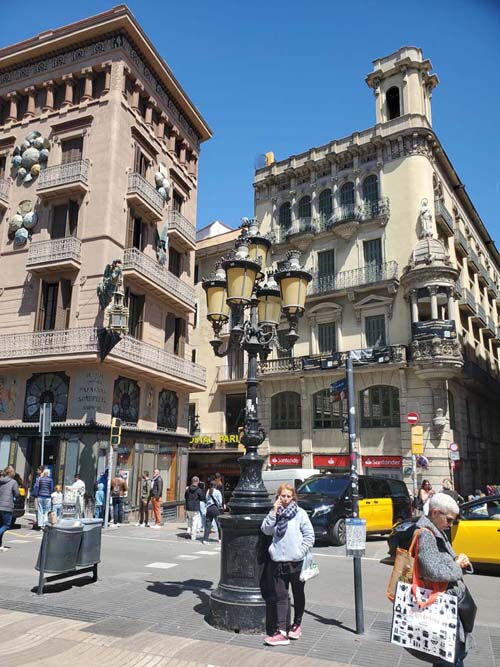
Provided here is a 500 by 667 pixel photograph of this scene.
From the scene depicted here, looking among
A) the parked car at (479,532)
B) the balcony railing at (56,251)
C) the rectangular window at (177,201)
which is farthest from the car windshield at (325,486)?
the rectangular window at (177,201)

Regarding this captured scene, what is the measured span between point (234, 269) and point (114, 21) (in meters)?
19.9

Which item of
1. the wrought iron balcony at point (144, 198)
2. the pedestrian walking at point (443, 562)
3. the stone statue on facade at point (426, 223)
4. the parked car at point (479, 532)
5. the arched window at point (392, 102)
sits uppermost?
the arched window at point (392, 102)

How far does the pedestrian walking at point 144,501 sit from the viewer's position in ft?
62.5

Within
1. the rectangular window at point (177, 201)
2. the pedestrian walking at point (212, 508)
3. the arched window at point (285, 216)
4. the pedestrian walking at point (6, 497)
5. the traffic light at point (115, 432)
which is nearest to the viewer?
the pedestrian walking at point (6, 497)

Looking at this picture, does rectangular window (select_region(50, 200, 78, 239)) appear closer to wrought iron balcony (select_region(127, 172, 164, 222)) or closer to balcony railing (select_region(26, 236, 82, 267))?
balcony railing (select_region(26, 236, 82, 267))

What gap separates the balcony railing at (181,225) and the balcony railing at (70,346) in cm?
652

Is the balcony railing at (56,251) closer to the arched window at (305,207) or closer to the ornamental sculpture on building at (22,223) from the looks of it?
the ornamental sculpture on building at (22,223)

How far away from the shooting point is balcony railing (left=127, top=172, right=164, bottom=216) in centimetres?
2323

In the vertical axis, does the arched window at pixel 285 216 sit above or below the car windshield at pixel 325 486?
above

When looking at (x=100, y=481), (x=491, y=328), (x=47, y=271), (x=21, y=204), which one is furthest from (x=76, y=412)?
(x=491, y=328)

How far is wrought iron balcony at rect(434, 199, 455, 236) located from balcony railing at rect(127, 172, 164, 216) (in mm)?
15105

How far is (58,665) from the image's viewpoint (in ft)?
16.6

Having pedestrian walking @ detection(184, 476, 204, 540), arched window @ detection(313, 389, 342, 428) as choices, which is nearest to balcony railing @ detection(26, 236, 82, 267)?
pedestrian walking @ detection(184, 476, 204, 540)

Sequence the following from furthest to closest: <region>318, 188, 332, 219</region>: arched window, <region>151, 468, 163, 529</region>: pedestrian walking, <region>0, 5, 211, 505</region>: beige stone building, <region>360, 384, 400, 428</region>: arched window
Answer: <region>318, 188, 332, 219</region>: arched window → <region>360, 384, 400, 428</region>: arched window → <region>0, 5, 211, 505</region>: beige stone building → <region>151, 468, 163, 529</region>: pedestrian walking
